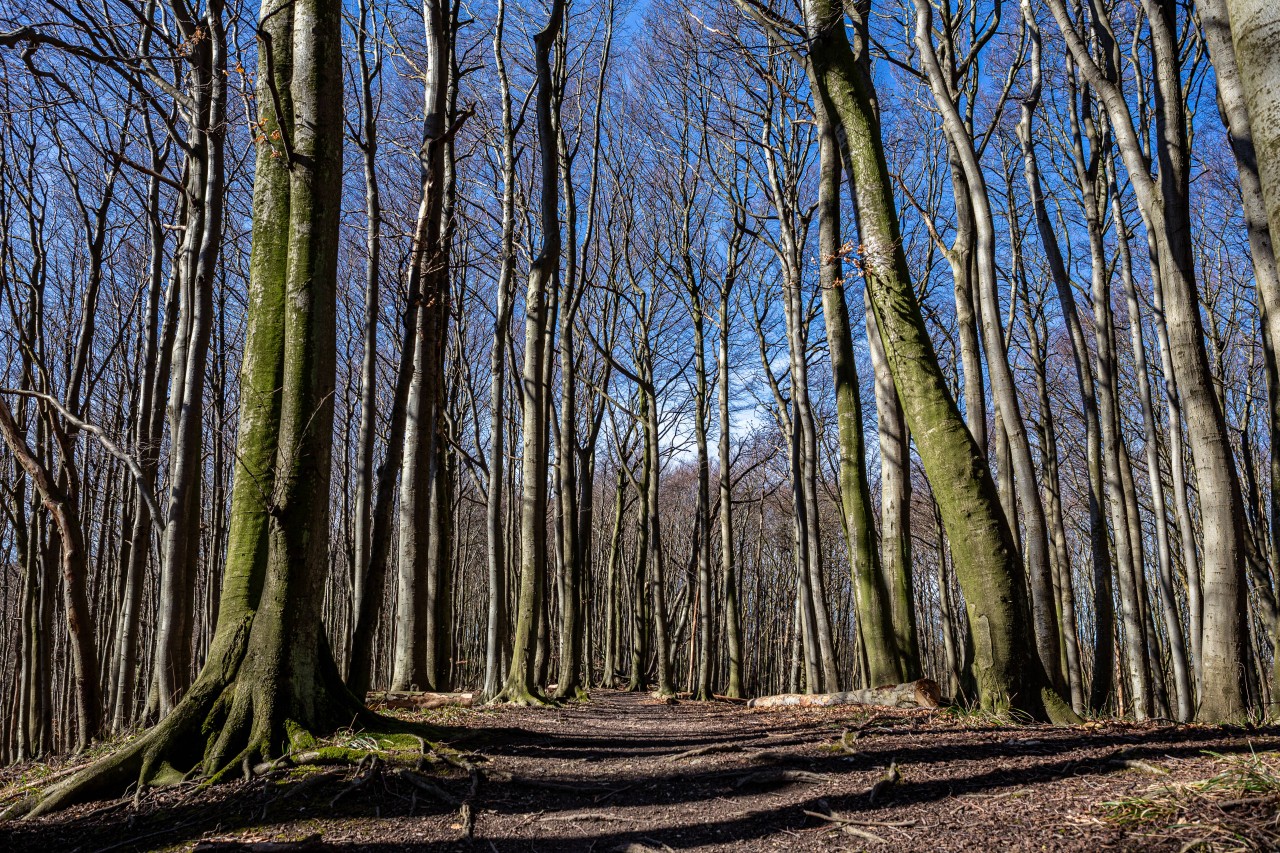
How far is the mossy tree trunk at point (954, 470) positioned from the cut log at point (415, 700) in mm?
5329

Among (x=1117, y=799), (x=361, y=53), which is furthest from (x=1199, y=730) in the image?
(x=361, y=53)

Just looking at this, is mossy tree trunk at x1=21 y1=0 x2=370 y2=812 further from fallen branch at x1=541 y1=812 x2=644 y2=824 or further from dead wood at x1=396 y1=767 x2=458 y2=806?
fallen branch at x1=541 y1=812 x2=644 y2=824

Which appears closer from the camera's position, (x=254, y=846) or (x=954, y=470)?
(x=254, y=846)

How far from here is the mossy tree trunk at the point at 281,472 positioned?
13.0 feet

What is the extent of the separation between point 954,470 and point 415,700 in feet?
19.3

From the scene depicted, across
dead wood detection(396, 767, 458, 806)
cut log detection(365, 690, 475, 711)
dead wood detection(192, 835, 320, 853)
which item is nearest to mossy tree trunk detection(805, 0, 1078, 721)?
dead wood detection(396, 767, 458, 806)

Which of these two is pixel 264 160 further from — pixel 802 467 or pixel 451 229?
pixel 802 467

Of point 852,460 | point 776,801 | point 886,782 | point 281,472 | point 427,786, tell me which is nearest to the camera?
point 886,782

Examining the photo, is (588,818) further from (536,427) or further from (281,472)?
(536,427)

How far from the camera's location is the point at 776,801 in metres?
3.58

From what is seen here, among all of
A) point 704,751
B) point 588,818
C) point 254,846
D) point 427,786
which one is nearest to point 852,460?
point 704,751

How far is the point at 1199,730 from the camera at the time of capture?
13.8ft

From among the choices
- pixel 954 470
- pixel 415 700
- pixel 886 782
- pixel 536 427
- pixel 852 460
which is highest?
pixel 536 427

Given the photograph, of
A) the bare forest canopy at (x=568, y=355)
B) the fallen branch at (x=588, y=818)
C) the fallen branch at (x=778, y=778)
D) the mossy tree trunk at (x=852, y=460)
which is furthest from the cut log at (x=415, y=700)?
the fallen branch at (x=778, y=778)
